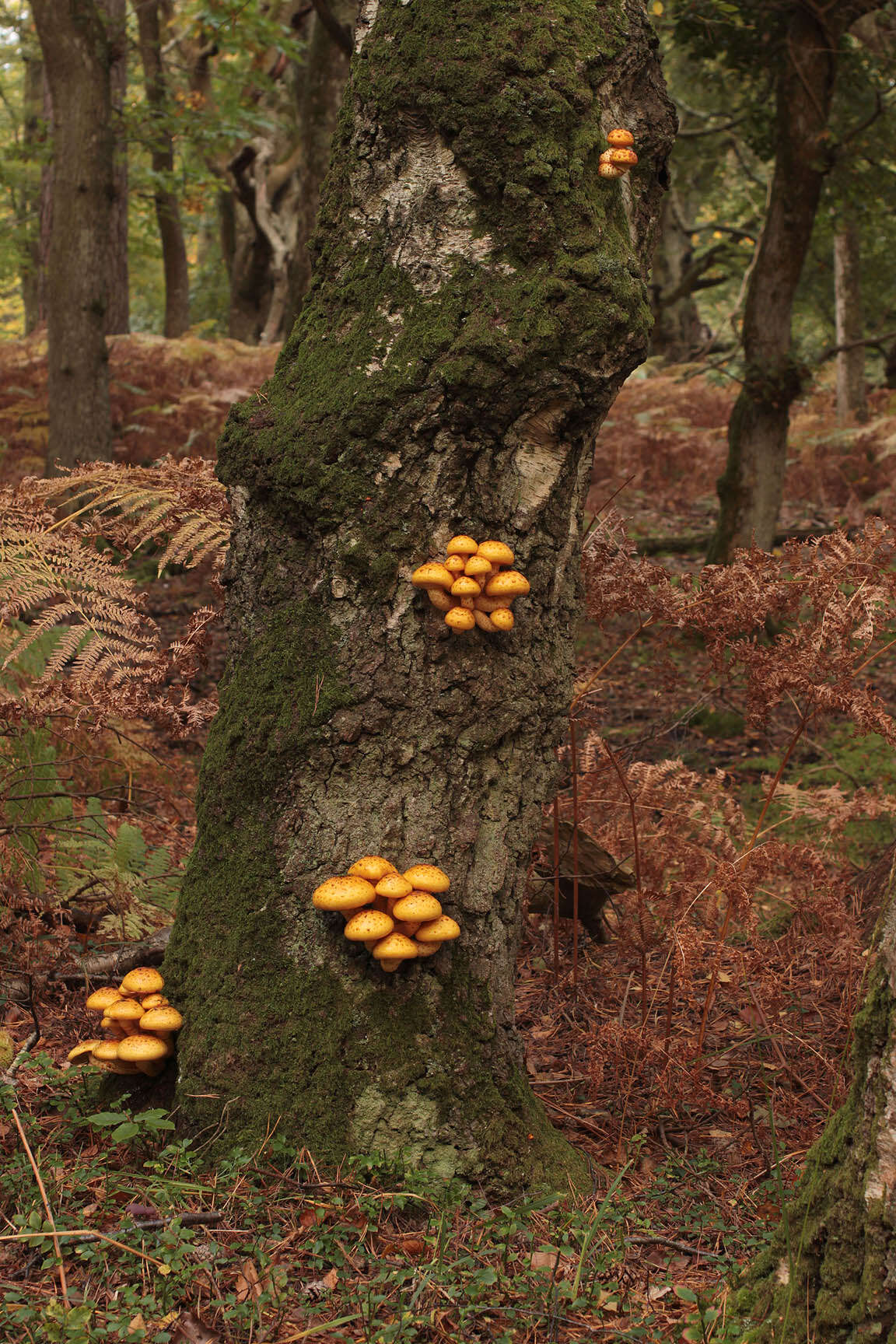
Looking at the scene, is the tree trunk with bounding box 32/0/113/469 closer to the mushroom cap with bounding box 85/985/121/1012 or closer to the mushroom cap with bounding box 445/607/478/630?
the mushroom cap with bounding box 85/985/121/1012

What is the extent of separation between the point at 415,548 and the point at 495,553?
0.87 ft

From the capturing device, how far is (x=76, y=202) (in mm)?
8992

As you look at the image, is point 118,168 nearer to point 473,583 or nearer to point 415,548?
point 415,548

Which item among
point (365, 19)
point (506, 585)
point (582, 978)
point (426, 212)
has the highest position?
point (365, 19)

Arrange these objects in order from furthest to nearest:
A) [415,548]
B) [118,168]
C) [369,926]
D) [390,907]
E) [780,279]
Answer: [118,168], [780,279], [415,548], [390,907], [369,926]

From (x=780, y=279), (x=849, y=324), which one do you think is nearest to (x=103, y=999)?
(x=780, y=279)

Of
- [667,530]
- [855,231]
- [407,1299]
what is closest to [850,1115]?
[407,1299]

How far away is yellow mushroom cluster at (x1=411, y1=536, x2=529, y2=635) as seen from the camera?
8.94ft

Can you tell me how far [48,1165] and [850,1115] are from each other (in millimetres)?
2182

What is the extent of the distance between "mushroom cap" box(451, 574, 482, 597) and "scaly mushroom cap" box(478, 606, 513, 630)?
0.11 m

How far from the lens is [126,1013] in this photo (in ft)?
9.40

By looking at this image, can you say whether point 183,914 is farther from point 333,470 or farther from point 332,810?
point 333,470

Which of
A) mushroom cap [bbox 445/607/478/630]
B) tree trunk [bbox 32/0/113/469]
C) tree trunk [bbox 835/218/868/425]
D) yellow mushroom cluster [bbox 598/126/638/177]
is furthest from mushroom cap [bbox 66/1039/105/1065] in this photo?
tree trunk [bbox 835/218/868/425]

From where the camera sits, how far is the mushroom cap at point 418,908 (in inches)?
103
